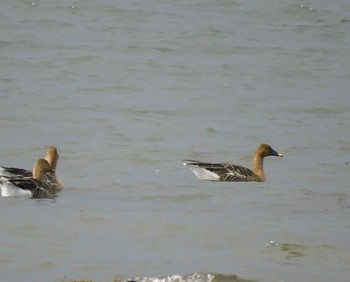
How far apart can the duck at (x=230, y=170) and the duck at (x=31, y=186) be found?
2.31 meters

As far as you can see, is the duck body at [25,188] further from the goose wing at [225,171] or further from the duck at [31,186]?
the goose wing at [225,171]

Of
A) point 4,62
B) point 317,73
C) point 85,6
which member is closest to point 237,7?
point 85,6

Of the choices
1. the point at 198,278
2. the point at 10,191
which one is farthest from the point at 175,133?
the point at 198,278

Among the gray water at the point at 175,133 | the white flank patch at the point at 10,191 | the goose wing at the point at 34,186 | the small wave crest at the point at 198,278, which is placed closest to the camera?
the small wave crest at the point at 198,278

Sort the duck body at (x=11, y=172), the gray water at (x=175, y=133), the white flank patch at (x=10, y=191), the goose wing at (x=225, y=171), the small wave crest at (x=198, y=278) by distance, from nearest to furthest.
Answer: the small wave crest at (x=198, y=278), the gray water at (x=175, y=133), the white flank patch at (x=10, y=191), the duck body at (x=11, y=172), the goose wing at (x=225, y=171)

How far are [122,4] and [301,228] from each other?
18.0 metres

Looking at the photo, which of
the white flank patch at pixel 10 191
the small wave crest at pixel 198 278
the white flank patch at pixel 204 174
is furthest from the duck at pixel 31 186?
the small wave crest at pixel 198 278

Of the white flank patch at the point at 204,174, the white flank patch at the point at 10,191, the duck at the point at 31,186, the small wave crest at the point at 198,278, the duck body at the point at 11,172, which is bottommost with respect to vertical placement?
the small wave crest at the point at 198,278

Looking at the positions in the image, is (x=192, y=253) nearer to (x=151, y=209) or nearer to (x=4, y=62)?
(x=151, y=209)

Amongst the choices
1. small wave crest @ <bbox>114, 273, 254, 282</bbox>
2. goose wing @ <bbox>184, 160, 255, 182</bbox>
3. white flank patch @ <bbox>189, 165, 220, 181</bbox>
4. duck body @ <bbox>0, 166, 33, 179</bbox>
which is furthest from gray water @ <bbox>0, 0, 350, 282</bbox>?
duck body @ <bbox>0, 166, 33, 179</bbox>

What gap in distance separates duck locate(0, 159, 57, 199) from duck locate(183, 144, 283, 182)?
7.58 feet

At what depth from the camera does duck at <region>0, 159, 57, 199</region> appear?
1242 centimetres

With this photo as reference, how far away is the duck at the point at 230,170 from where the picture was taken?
578 inches

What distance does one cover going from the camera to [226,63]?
923 inches
